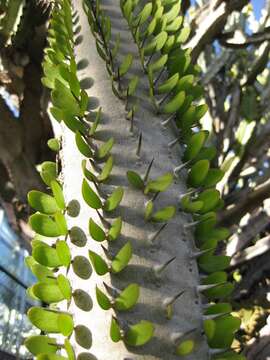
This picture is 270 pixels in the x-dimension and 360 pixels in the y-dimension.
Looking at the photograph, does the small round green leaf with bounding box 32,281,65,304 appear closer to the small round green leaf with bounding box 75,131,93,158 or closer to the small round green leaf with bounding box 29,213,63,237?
the small round green leaf with bounding box 29,213,63,237

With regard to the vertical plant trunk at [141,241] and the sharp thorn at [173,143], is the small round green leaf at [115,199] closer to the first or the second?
the vertical plant trunk at [141,241]

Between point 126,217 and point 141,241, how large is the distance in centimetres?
4

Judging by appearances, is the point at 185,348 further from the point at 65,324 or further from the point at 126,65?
the point at 126,65

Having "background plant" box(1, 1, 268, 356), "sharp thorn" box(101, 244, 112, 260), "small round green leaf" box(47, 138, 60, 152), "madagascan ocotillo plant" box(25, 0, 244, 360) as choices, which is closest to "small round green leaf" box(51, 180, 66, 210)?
"madagascan ocotillo plant" box(25, 0, 244, 360)

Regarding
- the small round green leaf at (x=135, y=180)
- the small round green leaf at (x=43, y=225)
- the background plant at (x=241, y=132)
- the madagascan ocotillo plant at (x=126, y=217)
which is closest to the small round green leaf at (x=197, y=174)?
the madagascan ocotillo plant at (x=126, y=217)

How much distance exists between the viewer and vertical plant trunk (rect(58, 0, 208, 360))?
1.78 feet

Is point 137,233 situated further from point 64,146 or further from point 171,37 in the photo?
point 171,37

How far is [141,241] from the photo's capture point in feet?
1.98

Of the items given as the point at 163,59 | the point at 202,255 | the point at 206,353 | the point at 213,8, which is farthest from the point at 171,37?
the point at 213,8

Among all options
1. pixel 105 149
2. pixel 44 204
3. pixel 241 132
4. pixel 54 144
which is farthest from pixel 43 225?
pixel 241 132

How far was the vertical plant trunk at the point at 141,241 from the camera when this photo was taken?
0.54 metres

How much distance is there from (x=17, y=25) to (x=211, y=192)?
129cm

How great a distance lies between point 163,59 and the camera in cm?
86

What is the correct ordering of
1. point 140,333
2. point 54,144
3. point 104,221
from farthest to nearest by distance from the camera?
point 54,144, point 104,221, point 140,333
